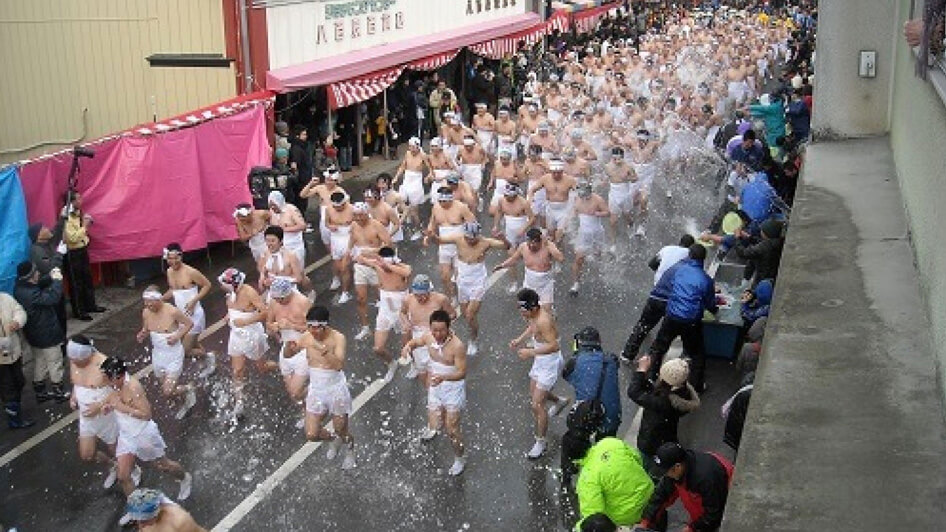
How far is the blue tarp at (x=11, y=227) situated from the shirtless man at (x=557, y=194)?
6710 millimetres

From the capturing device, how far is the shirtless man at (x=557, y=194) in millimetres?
15391

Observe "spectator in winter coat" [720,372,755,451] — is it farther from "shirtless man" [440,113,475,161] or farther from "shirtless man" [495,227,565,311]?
"shirtless man" [440,113,475,161]

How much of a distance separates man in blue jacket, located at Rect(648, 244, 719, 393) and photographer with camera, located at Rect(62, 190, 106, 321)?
6.92 meters

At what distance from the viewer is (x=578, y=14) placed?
3859 cm

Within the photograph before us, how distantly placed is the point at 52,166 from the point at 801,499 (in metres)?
11.0

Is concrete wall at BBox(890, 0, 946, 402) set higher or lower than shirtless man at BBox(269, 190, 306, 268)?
higher

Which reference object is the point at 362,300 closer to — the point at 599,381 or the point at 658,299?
the point at 658,299

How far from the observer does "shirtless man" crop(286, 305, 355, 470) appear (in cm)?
974

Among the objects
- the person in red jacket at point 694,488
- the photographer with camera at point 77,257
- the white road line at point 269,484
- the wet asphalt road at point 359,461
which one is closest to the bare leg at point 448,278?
the wet asphalt road at point 359,461

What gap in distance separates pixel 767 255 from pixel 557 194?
4570 millimetres

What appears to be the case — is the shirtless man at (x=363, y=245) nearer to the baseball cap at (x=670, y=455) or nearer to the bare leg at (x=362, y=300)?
the bare leg at (x=362, y=300)

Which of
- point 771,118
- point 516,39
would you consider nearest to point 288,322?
point 771,118

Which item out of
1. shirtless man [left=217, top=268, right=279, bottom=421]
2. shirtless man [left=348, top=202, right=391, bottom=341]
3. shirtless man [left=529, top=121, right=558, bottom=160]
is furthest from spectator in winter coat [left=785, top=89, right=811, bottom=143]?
shirtless man [left=217, top=268, right=279, bottom=421]

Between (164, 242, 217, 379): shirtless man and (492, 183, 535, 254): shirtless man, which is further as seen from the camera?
(492, 183, 535, 254): shirtless man
